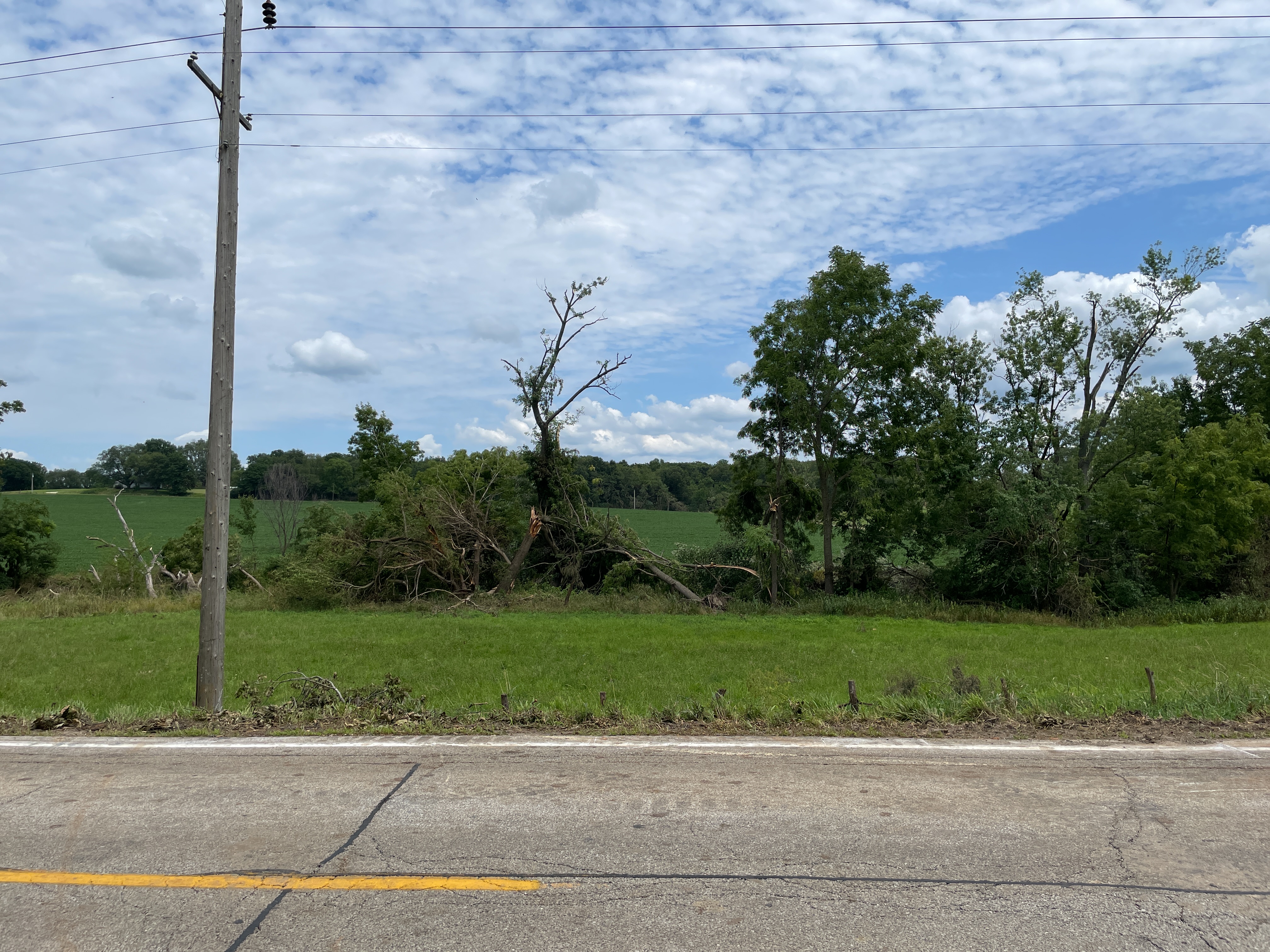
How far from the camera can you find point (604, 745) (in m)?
7.27

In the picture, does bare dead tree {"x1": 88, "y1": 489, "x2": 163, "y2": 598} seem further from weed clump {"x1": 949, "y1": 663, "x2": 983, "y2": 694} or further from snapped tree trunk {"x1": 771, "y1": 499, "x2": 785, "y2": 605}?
weed clump {"x1": 949, "y1": 663, "x2": 983, "y2": 694}

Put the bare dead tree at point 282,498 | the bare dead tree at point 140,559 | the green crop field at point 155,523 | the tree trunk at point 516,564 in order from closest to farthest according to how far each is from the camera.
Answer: the tree trunk at point 516,564
the bare dead tree at point 140,559
the bare dead tree at point 282,498
the green crop field at point 155,523

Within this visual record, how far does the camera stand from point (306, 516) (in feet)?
136

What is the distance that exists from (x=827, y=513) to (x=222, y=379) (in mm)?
24571

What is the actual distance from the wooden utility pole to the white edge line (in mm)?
1815

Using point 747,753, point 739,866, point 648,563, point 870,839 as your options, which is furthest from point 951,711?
point 648,563

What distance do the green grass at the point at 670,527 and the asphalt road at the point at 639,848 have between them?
25.4m

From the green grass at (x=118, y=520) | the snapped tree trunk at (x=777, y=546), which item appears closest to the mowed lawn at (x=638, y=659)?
the snapped tree trunk at (x=777, y=546)

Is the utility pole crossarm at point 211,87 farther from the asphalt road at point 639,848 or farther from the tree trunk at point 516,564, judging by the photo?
the tree trunk at point 516,564

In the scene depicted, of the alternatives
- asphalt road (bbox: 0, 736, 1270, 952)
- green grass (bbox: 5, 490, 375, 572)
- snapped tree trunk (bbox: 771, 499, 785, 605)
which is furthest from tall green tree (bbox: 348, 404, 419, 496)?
asphalt road (bbox: 0, 736, 1270, 952)

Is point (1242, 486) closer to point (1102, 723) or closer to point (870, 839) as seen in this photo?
point (1102, 723)

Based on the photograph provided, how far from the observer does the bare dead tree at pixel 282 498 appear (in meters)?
46.2

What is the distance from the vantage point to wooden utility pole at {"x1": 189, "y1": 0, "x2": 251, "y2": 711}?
30.7 feet

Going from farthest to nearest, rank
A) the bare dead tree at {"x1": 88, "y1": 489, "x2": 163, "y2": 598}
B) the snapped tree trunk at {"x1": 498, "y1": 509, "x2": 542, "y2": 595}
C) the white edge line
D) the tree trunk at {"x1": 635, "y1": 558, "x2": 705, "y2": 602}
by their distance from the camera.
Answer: the bare dead tree at {"x1": 88, "y1": 489, "x2": 163, "y2": 598} < the tree trunk at {"x1": 635, "y1": 558, "x2": 705, "y2": 602} < the snapped tree trunk at {"x1": 498, "y1": 509, "x2": 542, "y2": 595} < the white edge line
